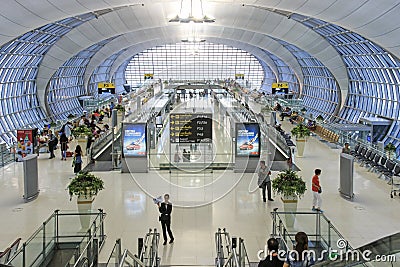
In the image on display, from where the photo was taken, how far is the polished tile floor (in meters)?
12.9

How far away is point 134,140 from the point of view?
74.0 ft

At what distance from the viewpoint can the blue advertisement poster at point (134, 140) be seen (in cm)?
2217

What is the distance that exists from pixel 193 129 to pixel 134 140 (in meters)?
2.60

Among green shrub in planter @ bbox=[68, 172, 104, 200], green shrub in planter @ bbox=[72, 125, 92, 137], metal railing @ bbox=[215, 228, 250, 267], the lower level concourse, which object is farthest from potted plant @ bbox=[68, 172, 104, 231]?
green shrub in planter @ bbox=[72, 125, 92, 137]

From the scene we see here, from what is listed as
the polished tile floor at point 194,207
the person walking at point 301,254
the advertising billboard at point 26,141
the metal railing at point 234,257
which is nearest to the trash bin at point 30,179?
the polished tile floor at point 194,207

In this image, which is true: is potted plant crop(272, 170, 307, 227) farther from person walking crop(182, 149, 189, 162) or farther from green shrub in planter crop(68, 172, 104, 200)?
person walking crop(182, 149, 189, 162)

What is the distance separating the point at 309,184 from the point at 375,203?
340cm

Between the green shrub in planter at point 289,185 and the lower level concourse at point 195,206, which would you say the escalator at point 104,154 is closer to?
the lower level concourse at point 195,206

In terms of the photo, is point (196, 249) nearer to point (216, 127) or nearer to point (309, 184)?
point (309, 184)

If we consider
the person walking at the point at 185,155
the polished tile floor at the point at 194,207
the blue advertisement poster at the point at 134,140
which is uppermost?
the blue advertisement poster at the point at 134,140

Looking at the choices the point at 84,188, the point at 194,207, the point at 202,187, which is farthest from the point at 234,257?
the point at 202,187

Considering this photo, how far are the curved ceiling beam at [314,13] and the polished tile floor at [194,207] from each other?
27.3 ft

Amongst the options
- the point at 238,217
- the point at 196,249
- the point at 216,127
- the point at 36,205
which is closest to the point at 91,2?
the point at 216,127

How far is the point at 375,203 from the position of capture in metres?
16.5
